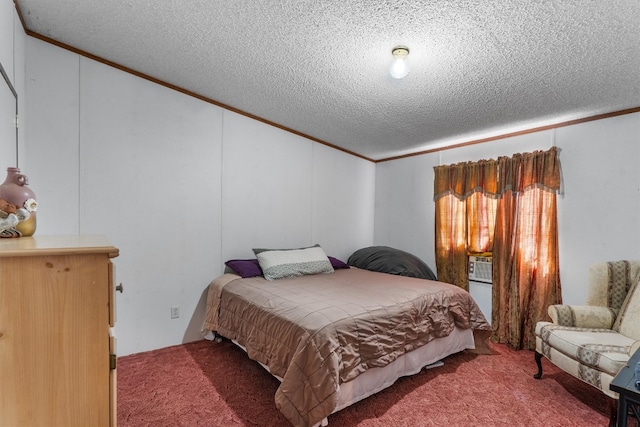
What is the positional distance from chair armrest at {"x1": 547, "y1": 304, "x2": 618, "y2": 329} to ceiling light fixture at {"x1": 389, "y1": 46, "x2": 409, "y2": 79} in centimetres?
214

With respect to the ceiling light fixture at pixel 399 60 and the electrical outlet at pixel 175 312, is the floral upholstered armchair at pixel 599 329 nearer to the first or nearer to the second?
the ceiling light fixture at pixel 399 60

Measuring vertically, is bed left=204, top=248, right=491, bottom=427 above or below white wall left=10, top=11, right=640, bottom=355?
below

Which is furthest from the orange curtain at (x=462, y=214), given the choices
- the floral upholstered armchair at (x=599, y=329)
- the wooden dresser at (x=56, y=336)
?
the wooden dresser at (x=56, y=336)

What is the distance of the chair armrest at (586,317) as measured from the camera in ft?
7.52

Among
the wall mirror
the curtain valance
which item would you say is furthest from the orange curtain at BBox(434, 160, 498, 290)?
the wall mirror

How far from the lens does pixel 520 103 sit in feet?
8.46

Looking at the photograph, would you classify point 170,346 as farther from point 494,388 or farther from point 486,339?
point 486,339

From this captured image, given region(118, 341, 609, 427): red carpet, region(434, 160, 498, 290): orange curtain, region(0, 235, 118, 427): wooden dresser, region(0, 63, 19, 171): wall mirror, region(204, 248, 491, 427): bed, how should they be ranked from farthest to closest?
region(434, 160, 498, 290): orange curtain, region(118, 341, 609, 427): red carpet, region(204, 248, 491, 427): bed, region(0, 63, 19, 171): wall mirror, region(0, 235, 118, 427): wooden dresser

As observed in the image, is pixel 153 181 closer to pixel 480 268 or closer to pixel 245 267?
pixel 245 267

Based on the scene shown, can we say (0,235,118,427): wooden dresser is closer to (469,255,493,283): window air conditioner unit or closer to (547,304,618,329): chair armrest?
(547,304,618,329): chair armrest

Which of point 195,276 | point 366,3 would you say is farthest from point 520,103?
point 195,276

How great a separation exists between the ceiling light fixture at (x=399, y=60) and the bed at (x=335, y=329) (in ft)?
5.24

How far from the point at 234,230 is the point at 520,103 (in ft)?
9.55

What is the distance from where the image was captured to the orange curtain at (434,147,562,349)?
291cm
